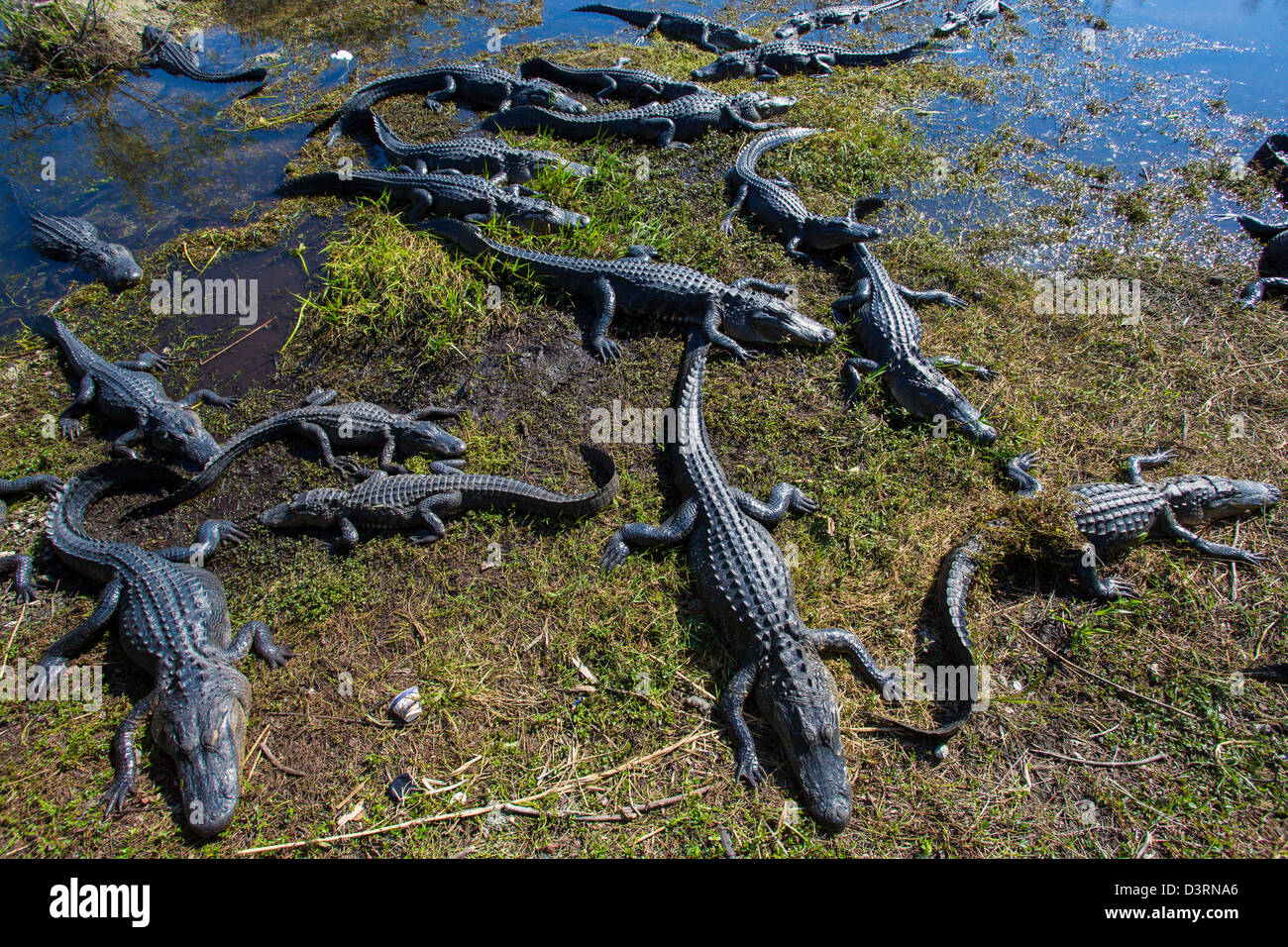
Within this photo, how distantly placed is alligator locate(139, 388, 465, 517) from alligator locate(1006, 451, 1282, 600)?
4.24m

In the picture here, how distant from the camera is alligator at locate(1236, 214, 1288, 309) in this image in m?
5.94

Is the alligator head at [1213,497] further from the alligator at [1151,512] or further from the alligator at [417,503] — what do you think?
the alligator at [417,503]

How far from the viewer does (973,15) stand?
10.3m

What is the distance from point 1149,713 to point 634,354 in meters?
4.25

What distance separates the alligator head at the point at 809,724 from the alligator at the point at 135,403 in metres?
4.34

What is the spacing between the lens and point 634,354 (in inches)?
224

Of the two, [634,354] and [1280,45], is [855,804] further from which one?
[1280,45]

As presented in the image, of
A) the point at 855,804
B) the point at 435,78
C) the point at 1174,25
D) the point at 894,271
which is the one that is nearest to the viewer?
the point at 855,804

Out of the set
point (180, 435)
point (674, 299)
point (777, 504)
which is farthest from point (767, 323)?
point (180, 435)

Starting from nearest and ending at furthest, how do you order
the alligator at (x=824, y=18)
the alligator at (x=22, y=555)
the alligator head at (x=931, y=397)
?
1. the alligator at (x=22, y=555)
2. the alligator head at (x=931, y=397)
3. the alligator at (x=824, y=18)

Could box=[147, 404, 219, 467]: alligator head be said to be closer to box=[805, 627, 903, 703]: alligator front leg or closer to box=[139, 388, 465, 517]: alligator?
box=[139, 388, 465, 517]: alligator

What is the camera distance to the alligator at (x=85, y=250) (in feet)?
20.7

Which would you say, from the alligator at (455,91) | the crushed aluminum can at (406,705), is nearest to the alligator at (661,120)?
the alligator at (455,91)
